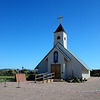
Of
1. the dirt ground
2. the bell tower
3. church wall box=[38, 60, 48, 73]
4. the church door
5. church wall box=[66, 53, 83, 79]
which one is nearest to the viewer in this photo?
the dirt ground

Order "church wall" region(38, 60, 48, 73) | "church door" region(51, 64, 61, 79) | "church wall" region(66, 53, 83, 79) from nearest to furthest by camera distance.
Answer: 1. "church wall" region(66, 53, 83, 79)
2. "church door" region(51, 64, 61, 79)
3. "church wall" region(38, 60, 48, 73)

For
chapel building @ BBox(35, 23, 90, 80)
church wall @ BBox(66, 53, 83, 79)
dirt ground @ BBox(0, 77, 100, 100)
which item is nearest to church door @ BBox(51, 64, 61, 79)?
chapel building @ BBox(35, 23, 90, 80)

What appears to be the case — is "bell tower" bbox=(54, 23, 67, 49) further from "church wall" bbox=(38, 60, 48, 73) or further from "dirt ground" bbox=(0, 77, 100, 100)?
"dirt ground" bbox=(0, 77, 100, 100)

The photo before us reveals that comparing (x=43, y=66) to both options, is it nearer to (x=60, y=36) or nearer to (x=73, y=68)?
(x=73, y=68)

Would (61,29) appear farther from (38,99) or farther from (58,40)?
(38,99)

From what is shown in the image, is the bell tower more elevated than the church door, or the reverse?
the bell tower

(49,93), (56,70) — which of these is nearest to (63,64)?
(56,70)

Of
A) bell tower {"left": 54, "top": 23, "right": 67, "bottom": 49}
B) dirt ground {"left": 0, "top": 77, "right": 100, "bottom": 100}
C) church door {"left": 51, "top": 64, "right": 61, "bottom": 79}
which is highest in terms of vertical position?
bell tower {"left": 54, "top": 23, "right": 67, "bottom": 49}

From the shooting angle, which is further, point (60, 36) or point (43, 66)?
point (60, 36)

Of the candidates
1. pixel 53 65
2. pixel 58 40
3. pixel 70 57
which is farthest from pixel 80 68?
pixel 58 40

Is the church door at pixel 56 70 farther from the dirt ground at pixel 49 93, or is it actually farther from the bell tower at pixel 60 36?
the dirt ground at pixel 49 93

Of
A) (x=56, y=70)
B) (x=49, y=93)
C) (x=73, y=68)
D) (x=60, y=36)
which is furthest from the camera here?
(x=60, y=36)

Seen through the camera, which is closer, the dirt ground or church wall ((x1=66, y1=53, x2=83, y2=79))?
the dirt ground

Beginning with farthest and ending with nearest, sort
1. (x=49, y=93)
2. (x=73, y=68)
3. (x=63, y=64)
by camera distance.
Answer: (x=73, y=68)
(x=63, y=64)
(x=49, y=93)
